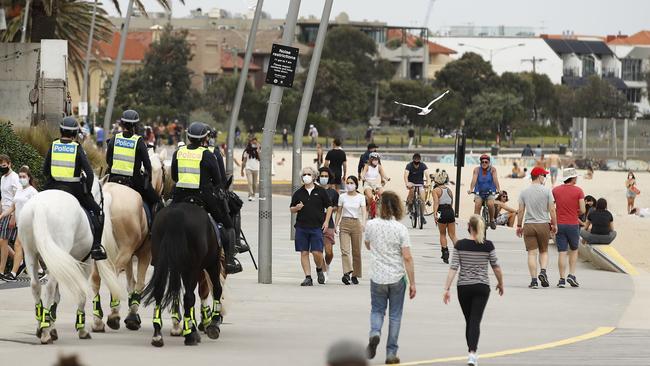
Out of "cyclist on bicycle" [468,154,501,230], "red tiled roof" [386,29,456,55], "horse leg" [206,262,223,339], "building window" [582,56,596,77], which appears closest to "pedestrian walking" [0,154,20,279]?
"horse leg" [206,262,223,339]

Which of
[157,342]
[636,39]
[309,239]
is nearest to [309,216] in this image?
[309,239]

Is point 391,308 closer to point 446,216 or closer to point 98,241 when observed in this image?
point 98,241

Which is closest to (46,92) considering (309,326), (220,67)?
(309,326)

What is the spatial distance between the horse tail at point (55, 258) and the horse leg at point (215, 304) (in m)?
1.63

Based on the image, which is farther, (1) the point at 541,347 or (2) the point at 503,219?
(2) the point at 503,219

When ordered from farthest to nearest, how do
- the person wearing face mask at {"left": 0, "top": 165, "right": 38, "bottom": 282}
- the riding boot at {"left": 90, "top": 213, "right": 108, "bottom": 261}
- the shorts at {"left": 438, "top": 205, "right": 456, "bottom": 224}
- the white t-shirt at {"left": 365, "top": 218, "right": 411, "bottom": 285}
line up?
the shorts at {"left": 438, "top": 205, "right": 456, "bottom": 224}, the person wearing face mask at {"left": 0, "top": 165, "right": 38, "bottom": 282}, the riding boot at {"left": 90, "top": 213, "right": 108, "bottom": 261}, the white t-shirt at {"left": 365, "top": 218, "right": 411, "bottom": 285}

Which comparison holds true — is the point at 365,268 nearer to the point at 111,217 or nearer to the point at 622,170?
the point at 111,217

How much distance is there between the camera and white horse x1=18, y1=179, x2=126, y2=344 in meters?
13.9

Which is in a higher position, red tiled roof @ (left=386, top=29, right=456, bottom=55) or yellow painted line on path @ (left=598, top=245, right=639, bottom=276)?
red tiled roof @ (left=386, top=29, right=456, bottom=55)

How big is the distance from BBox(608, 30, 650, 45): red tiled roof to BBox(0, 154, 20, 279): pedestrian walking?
176m

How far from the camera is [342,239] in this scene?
21.8 m

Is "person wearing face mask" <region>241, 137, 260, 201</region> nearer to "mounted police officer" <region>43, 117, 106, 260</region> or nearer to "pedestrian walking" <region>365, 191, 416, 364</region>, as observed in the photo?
"mounted police officer" <region>43, 117, 106, 260</region>

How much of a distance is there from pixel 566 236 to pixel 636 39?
177580 millimetres

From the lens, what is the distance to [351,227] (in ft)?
71.7
